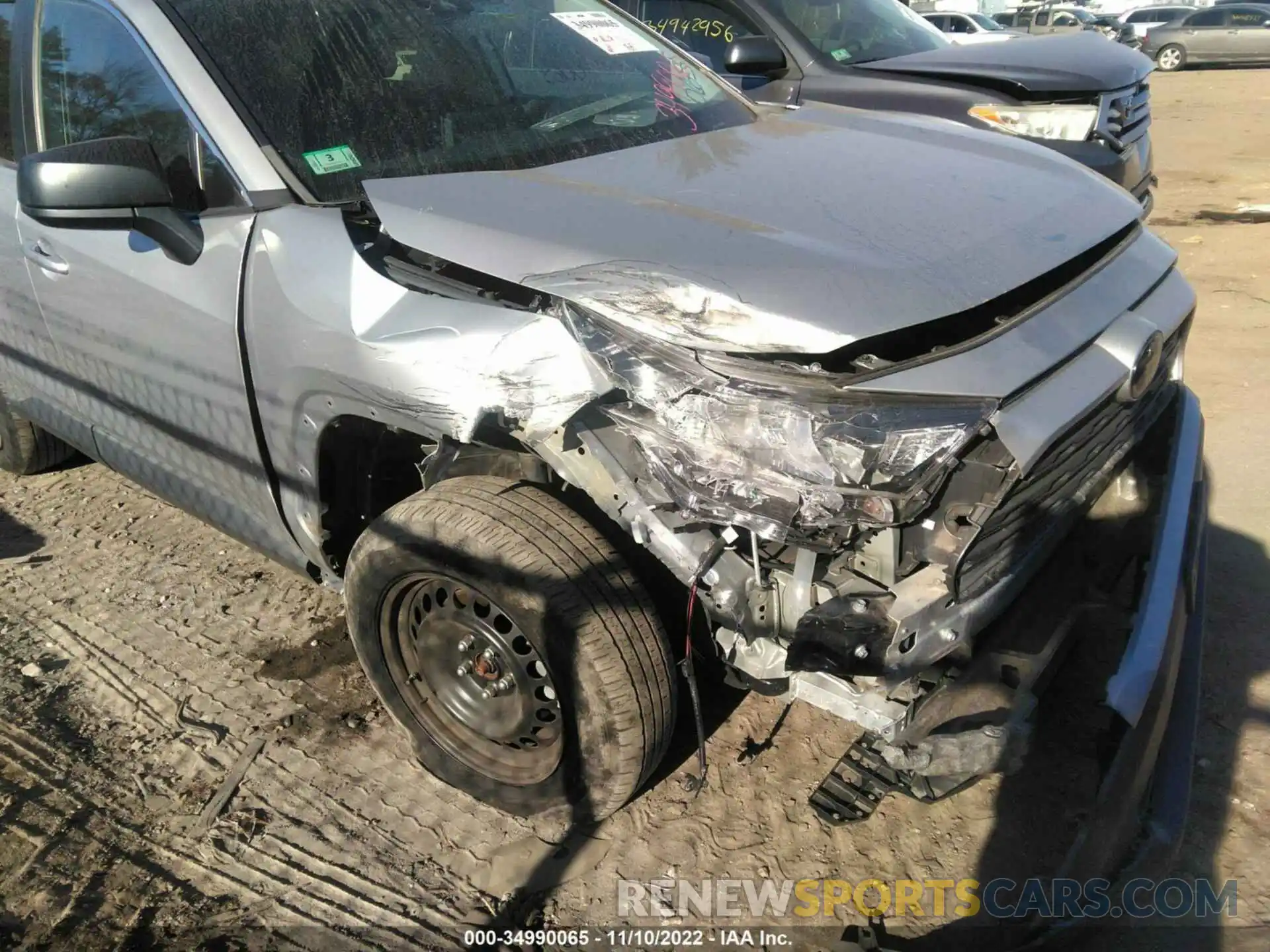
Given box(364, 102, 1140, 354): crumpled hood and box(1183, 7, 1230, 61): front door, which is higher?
box(364, 102, 1140, 354): crumpled hood

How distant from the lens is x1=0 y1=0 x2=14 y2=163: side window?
3.10 metres

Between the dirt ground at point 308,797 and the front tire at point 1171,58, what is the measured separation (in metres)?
23.3

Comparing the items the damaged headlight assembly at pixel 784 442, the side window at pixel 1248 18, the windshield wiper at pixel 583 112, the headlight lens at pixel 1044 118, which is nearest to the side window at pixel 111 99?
the windshield wiper at pixel 583 112

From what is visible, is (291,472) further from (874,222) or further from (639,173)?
(874,222)

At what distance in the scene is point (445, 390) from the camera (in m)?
2.00

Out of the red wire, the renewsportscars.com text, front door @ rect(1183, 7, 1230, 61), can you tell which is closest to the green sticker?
the red wire

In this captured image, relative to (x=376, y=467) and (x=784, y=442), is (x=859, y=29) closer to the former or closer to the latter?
(x=376, y=467)

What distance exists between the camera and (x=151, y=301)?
2.54 meters

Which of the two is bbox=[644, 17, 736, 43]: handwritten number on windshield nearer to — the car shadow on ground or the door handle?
the door handle

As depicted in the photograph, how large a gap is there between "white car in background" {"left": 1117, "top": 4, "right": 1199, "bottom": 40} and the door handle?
26782 mm

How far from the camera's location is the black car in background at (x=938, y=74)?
512 cm

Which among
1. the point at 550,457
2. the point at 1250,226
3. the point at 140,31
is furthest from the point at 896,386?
the point at 1250,226

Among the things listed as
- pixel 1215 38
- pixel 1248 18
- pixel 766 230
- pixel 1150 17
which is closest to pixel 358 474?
pixel 766 230

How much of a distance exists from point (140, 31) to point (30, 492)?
2.54 m
